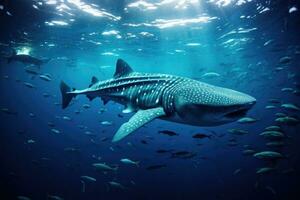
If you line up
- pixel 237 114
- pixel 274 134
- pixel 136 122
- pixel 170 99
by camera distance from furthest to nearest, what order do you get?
pixel 274 134, pixel 170 99, pixel 136 122, pixel 237 114

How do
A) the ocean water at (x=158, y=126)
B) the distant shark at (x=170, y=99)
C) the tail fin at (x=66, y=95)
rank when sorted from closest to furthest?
1. the distant shark at (x=170, y=99)
2. the tail fin at (x=66, y=95)
3. the ocean water at (x=158, y=126)

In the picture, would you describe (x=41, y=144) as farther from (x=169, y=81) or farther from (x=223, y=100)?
(x=223, y=100)

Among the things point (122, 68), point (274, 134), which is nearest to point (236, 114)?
point (122, 68)

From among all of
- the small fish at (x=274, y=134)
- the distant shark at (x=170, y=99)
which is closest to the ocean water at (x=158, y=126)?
the small fish at (x=274, y=134)

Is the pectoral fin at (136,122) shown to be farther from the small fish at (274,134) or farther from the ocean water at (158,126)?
the small fish at (274,134)

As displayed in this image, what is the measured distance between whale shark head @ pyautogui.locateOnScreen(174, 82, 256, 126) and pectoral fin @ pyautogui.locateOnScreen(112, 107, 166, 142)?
1.43ft

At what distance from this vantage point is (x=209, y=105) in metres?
3.68

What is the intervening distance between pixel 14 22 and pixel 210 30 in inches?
683

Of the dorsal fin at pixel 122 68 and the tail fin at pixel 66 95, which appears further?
the tail fin at pixel 66 95

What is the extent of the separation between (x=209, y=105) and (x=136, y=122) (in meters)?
1.45

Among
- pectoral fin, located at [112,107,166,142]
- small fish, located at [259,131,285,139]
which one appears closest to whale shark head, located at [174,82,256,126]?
pectoral fin, located at [112,107,166,142]

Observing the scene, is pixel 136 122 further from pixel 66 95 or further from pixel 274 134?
pixel 274 134

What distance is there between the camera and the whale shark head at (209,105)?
351 cm

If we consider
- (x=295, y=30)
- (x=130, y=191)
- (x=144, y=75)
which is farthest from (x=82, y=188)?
(x=295, y=30)
